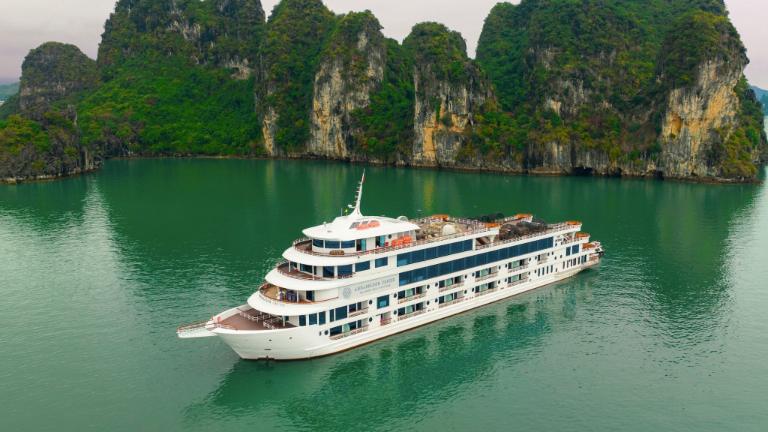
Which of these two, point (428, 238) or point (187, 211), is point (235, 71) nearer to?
point (187, 211)

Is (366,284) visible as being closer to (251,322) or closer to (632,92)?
(251,322)

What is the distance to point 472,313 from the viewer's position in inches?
1375

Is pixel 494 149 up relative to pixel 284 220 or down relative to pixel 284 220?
up

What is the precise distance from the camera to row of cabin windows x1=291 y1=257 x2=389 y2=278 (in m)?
28.6

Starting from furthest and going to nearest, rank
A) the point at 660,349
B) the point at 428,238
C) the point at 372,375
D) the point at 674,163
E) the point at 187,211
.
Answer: the point at 674,163 → the point at 187,211 → the point at 428,238 → the point at 660,349 → the point at 372,375

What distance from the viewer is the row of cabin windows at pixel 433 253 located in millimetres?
31112

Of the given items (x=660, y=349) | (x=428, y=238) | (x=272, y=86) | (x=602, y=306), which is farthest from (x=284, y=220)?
(x=272, y=86)

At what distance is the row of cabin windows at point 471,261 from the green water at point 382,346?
10.2ft

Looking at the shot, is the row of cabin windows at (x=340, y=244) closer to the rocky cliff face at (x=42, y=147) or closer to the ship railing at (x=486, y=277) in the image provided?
the ship railing at (x=486, y=277)

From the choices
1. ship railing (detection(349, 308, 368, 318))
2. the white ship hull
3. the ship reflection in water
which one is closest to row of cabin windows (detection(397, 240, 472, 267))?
the white ship hull

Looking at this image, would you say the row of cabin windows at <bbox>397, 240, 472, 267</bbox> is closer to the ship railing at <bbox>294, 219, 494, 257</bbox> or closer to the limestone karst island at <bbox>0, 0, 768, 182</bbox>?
the ship railing at <bbox>294, 219, 494, 257</bbox>

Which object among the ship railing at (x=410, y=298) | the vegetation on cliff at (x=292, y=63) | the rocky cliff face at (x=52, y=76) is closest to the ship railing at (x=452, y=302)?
the ship railing at (x=410, y=298)

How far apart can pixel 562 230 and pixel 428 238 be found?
40.2 ft

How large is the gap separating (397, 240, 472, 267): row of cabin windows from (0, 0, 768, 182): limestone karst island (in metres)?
83.0
